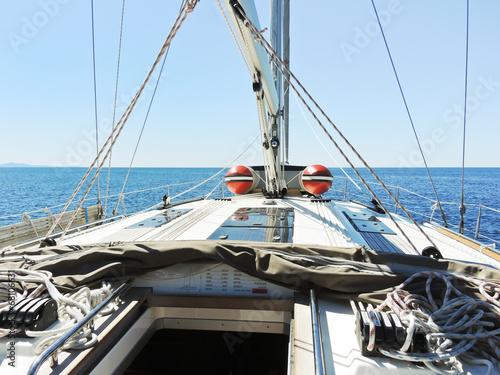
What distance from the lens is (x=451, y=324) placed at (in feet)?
4.75

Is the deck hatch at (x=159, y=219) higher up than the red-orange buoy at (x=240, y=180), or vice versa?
the red-orange buoy at (x=240, y=180)

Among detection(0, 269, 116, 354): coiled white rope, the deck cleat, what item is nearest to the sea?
detection(0, 269, 116, 354): coiled white rope

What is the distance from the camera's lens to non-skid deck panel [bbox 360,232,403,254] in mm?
2772

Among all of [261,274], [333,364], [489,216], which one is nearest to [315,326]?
[333,364]

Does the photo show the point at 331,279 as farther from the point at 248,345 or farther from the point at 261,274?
the point at 248,345

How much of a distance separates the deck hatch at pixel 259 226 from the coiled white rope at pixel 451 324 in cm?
142

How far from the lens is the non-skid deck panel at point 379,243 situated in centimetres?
277

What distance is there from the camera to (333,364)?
136 cm

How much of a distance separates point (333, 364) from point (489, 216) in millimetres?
16757

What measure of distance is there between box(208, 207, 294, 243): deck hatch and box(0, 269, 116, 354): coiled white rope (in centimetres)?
132

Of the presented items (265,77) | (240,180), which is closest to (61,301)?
(265,77)

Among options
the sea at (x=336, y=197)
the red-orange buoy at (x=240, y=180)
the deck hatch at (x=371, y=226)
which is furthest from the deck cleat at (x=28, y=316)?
the red-orange buoy at (x=240, y=180)

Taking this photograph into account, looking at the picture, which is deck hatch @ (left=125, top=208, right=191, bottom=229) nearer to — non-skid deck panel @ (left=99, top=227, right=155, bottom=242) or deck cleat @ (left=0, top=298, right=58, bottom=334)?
non-skid deck panel @ (left=99, top=227, right=155, bottom=242)

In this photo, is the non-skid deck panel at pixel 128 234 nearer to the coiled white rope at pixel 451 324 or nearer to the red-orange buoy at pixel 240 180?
the coiled white rope at pixel 451 324
